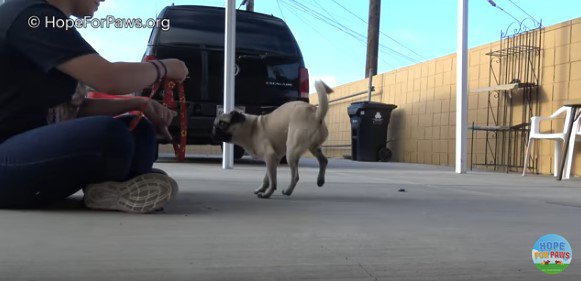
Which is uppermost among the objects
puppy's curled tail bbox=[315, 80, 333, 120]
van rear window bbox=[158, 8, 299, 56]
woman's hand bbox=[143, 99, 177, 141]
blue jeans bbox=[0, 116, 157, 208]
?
van rear window bbox=[158, 8, 299, 56]

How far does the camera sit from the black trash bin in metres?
10.2

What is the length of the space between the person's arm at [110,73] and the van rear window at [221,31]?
395cm

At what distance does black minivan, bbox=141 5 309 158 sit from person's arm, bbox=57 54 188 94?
3820 millimetres

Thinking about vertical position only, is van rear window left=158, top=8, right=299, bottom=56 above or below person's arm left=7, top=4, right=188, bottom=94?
above

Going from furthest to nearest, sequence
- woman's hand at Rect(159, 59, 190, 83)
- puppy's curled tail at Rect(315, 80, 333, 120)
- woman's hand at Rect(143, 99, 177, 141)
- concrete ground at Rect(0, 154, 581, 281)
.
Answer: puppy's curled tail at Rect(315, 80, 333, 120) < woman's hand at Rect(143, 99, 177, 141) < woman's hand at Rect(159, 59, 190, 83) < concrete ground at Rect(0, 154, 581, 281)

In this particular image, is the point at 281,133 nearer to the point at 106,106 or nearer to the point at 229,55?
the point at 106,106

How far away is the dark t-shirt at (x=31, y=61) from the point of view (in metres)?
1.80

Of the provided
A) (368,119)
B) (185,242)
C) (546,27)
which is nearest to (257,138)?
(185,242)

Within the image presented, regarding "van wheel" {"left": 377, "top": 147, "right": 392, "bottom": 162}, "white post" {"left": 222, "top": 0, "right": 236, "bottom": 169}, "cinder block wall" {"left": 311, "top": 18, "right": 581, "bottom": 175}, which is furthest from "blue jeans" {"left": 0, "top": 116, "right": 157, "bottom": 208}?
"van wheel" {"left": 377, "top": 147, "right": 392, "bottom": 162}

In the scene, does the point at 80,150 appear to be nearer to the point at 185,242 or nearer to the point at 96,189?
the point at 96,189

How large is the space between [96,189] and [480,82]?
7.19 meters

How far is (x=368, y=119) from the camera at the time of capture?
1024cm

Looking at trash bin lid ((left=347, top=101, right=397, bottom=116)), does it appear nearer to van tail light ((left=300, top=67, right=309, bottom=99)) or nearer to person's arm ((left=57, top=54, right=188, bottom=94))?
van tail light ((left=300, top=67, right=309, bottom=99))

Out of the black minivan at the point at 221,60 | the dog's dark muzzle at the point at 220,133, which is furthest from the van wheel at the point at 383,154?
the dog's dark muzzle at the point at 220,133
